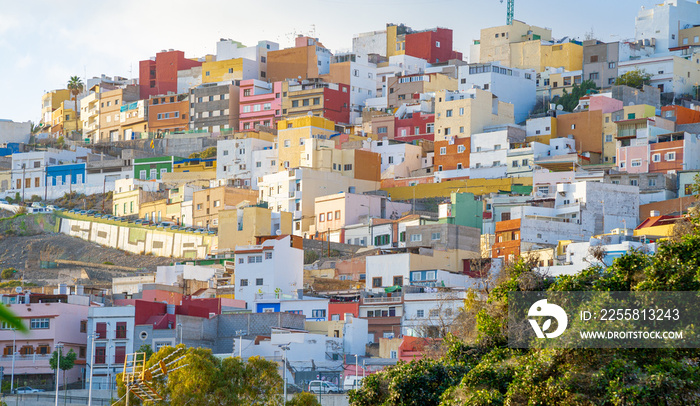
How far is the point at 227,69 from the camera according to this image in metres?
111

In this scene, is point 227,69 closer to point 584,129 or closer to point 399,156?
point 399,156

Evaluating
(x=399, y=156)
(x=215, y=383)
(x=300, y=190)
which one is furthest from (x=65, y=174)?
(x=215, y=383)

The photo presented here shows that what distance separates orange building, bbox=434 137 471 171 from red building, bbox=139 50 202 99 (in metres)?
36.3

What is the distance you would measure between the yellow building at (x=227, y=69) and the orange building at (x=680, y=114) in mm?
39710

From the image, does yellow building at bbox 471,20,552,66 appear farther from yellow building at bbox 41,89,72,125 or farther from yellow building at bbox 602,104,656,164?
yellow building at bbox 41,89,72,125

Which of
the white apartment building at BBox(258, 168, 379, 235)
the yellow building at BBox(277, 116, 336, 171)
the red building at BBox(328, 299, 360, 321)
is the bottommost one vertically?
the red building at BBox(328, 299, 360, 321)

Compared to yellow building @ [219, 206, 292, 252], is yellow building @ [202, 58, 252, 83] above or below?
above

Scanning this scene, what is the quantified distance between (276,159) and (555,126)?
21.9m

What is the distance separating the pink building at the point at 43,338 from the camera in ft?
168

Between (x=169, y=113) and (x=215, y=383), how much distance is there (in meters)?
76.5

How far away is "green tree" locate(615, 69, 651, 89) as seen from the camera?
318ft

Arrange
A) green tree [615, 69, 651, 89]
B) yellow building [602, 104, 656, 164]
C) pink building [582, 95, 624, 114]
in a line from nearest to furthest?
yellow building [602, 104, 656, 164] < pink building [582, 95, 624, 114] < green tree [615, 69, 651, 89]

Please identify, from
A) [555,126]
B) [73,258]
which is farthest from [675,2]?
[73,258]

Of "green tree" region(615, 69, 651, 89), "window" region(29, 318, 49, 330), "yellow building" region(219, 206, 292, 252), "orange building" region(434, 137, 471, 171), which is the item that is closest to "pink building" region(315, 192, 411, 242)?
"yellow building" region(219, 206, 292, 252)
